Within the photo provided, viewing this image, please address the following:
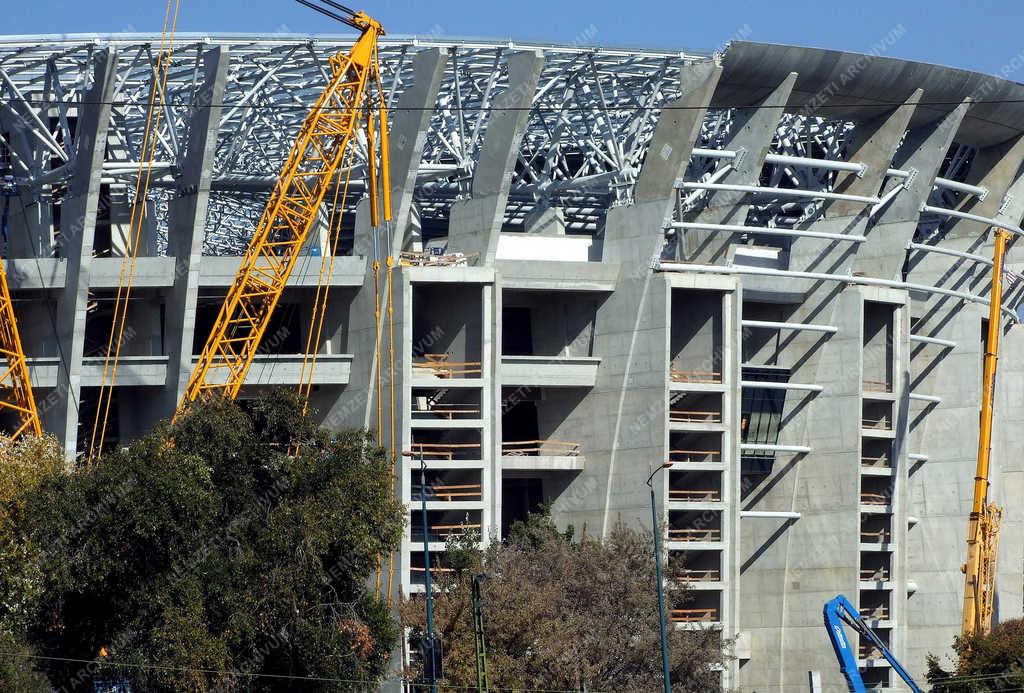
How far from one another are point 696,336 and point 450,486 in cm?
1416

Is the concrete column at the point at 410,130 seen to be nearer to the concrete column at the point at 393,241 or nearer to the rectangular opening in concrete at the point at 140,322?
the concrete column at the point at 393,241

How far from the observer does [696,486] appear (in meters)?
83.8

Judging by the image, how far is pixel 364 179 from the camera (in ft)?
277

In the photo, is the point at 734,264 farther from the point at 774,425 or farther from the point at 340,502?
the point at 340,502

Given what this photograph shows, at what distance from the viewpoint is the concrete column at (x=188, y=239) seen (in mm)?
76250

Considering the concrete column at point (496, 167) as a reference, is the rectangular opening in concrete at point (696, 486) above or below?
below

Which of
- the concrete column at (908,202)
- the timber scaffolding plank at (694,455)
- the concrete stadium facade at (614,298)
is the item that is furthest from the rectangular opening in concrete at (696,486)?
the concrete column at (908,202)

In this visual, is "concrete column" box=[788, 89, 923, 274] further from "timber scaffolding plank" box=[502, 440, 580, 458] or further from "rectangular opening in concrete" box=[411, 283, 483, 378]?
"rectangular opening in concrete" box=[411, 283, 483, 378]

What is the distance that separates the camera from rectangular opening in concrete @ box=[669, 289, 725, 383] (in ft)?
274

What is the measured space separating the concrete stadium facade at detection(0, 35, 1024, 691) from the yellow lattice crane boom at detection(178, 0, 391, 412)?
128cm

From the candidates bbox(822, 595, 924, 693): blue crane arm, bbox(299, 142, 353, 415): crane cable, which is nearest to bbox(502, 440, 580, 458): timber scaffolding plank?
bbox(299, 142, 353, 415): crane cable

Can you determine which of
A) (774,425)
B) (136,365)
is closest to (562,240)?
(774,425)

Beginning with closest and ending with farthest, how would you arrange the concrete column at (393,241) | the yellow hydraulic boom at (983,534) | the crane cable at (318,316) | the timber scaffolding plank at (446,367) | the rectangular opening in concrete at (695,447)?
the yellow hydraulic boom at (983,534) → the concrete column at (393,241) → the crane cable at (318,316) → the timber scaffolding plank at (446,367) → the rectangular opening in concrete at (695,447)

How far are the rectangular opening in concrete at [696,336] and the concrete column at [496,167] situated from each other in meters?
9.19
